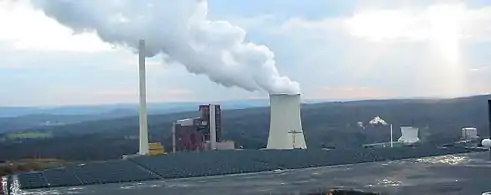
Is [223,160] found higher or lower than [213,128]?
lower

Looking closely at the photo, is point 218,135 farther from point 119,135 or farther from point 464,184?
point 119,135

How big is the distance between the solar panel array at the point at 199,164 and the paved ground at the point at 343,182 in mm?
1275

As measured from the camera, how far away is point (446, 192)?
2228cm

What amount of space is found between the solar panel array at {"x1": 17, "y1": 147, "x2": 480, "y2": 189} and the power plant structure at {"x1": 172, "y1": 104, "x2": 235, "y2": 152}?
37.4 ft

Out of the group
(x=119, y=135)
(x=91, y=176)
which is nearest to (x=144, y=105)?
(x=91, y=176)

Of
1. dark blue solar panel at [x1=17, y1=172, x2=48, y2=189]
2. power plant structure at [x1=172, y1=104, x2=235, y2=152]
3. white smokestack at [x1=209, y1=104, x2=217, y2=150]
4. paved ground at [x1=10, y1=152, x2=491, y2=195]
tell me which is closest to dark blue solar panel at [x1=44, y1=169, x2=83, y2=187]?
dark blue solar panel at [x1=17, y1=172, x2=48, y2=189]

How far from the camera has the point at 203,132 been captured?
1895 inches

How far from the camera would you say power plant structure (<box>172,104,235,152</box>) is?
47.5m

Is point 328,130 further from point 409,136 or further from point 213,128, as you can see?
point 213,128

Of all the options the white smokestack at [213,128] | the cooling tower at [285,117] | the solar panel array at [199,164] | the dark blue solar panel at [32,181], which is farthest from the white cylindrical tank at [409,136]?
the dark blue solar panel at [32,181]

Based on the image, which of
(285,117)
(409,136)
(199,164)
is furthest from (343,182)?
(409,136)

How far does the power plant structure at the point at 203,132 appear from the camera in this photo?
47469 millimetres

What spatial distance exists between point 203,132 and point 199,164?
663 inches

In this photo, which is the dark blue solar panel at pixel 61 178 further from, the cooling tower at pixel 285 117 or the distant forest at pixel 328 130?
the distant forest at pixel 328 130
